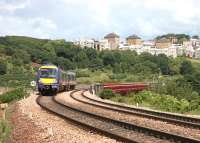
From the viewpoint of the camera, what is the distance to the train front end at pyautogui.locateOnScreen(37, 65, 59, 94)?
4488 cm

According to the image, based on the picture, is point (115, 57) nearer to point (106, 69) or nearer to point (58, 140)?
point (106, 69)

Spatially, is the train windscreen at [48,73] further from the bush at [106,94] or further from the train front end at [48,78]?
the bush at [106,94]

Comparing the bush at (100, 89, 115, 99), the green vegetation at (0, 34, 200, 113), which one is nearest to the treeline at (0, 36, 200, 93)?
the green vegetation at (0, 34, 200, 113)

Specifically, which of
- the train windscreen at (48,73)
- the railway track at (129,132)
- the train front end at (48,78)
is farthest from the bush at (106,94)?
the railway track at (129,132)

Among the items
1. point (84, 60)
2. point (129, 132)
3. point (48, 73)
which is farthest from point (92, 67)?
point (129, 132)

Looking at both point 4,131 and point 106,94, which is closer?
point 4,131

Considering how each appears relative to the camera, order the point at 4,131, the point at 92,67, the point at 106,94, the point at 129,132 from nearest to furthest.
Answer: the point at 129,132
the point at 4,131
the point at 106,94
the point at 92,67

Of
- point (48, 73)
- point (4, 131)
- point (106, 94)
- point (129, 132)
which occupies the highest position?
point (48, 73)

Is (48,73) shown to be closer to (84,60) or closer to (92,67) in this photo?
(92,67)

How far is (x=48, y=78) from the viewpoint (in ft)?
148

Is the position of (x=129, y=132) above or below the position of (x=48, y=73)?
below

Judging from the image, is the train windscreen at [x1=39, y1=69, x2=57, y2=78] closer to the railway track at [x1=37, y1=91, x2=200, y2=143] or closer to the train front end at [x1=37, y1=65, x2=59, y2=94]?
the train front end at [x1=37, y1=65, x2=59, y2=94]

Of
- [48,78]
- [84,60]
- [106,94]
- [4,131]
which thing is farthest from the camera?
[84,60]

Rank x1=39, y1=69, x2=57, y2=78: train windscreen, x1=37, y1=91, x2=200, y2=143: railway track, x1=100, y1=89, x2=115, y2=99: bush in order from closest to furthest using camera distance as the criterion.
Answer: x1=37, y1=91, x2=200, y2=143: railway track, x1=39, y1=69, x2=57, y2=78: train windscreen, x1=100, y1=89, x2=115, y2=99: bush
